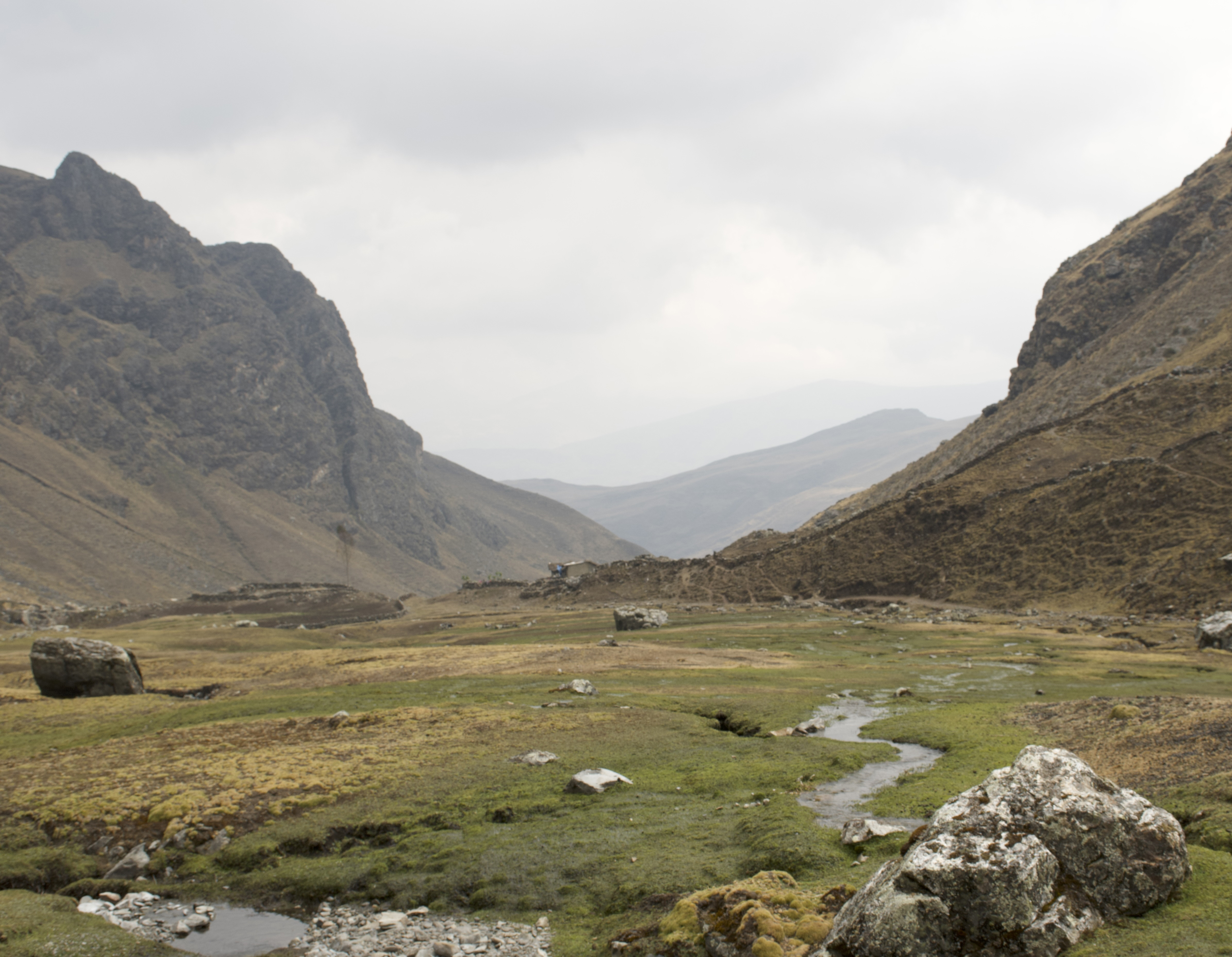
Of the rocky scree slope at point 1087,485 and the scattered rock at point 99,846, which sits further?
the rocky scree slope at point 1087,485

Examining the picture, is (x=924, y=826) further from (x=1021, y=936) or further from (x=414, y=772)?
(x=414, y=772)

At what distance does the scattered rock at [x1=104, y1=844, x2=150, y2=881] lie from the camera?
2248 centimetres

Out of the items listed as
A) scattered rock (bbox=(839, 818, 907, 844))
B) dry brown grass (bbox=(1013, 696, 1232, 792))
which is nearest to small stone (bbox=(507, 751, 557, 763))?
scattered rock (bbox=(839, 818, 907, 844))

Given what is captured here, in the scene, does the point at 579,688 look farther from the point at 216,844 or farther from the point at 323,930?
the point at 323,930

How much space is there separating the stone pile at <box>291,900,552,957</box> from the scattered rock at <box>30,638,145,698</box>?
44.4 metres

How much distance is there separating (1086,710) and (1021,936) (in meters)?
27.3

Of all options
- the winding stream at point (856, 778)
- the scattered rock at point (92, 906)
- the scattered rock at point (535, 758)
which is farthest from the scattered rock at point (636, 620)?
the scattered rock at point (92, 906)

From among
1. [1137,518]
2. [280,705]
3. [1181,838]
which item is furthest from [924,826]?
[1137,518]

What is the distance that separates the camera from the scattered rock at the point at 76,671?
5381cm

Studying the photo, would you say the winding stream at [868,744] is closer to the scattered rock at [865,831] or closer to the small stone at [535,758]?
the scattered rock at [865,831]

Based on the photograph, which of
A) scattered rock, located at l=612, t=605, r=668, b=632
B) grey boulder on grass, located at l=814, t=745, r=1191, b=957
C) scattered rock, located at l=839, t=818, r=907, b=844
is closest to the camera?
grey boulder on grass, located at l=814, t=745, r=1191, b=957

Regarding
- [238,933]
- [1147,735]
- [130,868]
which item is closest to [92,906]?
[130,868]

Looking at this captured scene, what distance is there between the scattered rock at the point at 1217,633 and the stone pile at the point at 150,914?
66.9 m

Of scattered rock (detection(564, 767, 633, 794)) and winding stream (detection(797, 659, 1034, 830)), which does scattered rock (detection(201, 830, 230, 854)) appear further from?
winding stream (detection(797, 659, 1034, 830))
